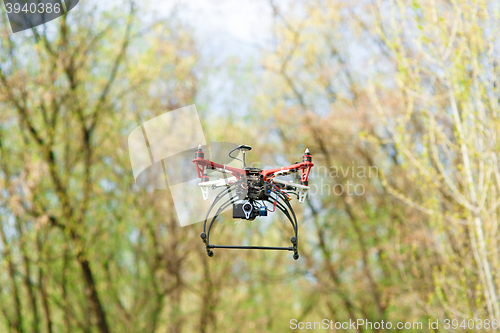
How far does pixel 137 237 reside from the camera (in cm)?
1190

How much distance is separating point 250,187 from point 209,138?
11181 mm

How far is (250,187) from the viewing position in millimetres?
2223

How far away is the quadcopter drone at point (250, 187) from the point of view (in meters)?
2.21

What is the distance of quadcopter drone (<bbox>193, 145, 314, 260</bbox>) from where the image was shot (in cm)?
→ 221

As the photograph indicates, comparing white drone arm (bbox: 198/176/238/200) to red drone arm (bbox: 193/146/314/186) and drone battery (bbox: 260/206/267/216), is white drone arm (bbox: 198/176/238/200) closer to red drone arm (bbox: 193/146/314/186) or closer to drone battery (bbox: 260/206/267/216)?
red drone arm (bbox: 193/146/314/186)

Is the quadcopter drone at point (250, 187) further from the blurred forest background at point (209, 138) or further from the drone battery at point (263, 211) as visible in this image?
the blurred forest background at point (209, 138)

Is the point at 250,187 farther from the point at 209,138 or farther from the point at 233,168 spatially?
the point at 209,138

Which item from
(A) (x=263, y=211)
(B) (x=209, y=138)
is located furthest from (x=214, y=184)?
(B) (x=209, y=138)

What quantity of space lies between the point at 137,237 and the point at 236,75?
577cm

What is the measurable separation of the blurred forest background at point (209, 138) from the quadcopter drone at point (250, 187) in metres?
6.19

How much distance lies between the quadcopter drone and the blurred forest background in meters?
6.19

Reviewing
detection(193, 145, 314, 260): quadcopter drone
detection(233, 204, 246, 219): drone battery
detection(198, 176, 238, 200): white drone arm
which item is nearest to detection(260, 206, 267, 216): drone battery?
detection(193, 145, 314, 260): quadcopter drone

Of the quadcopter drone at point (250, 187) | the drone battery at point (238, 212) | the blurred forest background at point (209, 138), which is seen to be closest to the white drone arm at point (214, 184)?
the quadcopter drone at point (250, 187)

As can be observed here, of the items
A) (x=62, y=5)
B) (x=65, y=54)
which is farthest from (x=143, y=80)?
(x=62, y=5)
